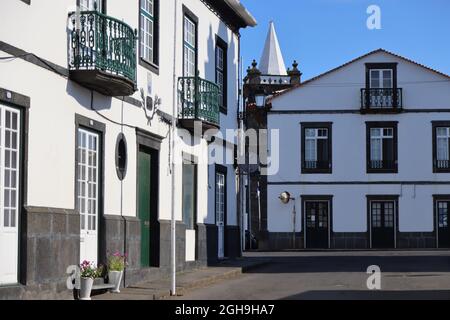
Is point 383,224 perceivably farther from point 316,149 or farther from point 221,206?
point 221,206

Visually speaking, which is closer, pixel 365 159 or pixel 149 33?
pixel 149 33

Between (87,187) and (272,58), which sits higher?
(272,58)

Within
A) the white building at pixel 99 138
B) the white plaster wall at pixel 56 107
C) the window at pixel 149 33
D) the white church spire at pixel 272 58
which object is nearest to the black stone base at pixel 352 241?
the white building at pixel 99 138

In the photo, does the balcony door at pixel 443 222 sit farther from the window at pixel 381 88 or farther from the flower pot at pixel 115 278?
the flower pot at pixel 115 278

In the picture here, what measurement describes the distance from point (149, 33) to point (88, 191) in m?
4.75

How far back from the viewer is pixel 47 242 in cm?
1161

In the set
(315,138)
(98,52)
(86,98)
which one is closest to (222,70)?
(86,98)

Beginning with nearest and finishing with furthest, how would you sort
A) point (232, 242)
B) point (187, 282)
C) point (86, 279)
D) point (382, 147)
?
point (86, 279)
point (187, 282)
point (232, 242)
point (382, 147)

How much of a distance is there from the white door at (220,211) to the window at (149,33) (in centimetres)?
619

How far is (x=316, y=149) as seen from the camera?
3816 cm

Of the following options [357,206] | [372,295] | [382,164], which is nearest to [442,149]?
[382,164]

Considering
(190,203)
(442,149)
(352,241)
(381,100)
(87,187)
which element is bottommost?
(352,241)

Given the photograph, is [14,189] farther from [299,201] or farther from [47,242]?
[299,201]

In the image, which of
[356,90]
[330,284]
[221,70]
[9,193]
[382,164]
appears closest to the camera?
[9,193]
